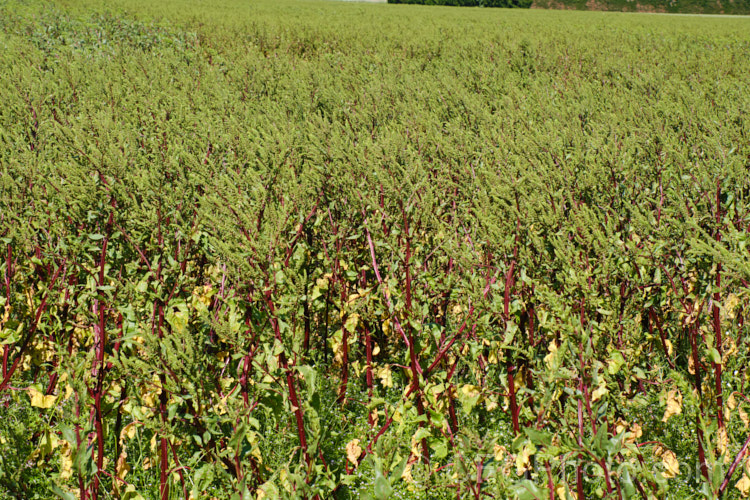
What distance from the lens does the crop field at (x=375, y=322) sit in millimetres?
1998

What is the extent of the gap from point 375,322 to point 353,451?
897 millimetres

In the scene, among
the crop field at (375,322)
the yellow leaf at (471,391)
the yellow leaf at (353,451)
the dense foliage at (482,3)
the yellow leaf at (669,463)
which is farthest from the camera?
the dense foliage at (482,3)

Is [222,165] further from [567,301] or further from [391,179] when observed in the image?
[567,301]

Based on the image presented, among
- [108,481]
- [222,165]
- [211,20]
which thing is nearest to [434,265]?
[222,165]

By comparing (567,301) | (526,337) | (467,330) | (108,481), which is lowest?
(108,481)

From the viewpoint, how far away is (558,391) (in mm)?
2344

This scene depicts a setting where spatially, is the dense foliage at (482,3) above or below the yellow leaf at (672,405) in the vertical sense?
above

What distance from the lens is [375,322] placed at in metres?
3.25

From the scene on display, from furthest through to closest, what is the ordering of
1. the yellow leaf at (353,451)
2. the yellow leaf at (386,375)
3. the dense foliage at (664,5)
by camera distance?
the dense foliage at (664,5) < the yellow leaf at (386,375) < the yellow leaf at (353,451)

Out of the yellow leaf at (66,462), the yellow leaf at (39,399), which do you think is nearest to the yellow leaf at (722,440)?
the yellow leaf at (66,462)

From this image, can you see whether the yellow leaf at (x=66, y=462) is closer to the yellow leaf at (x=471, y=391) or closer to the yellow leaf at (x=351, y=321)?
the yellow leaf at (x=351, y=321)

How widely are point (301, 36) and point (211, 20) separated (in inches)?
165

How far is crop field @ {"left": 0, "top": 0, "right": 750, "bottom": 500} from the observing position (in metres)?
2.00

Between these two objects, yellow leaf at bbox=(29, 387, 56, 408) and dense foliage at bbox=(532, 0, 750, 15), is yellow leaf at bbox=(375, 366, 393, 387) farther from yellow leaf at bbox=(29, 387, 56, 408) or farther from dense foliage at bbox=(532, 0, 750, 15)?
dense foliage at bbox=(532, 0, 750, 15)
